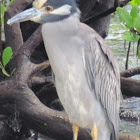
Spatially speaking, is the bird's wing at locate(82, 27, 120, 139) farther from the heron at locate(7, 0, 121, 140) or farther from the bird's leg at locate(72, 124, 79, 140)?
the bird's leg at locate(72, 124, 79, 140)

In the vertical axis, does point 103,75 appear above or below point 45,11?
below

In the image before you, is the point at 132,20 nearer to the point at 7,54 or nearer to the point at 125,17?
the point at 125,17

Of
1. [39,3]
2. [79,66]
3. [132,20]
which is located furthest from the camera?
[132,20]

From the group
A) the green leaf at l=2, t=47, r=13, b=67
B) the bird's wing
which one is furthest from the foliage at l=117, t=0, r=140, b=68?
the green leaf at l=2, t=47, r=13, b=67

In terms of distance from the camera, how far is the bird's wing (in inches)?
151

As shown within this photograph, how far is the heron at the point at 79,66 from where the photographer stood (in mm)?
3643

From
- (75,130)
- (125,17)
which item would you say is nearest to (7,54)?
(75,130)

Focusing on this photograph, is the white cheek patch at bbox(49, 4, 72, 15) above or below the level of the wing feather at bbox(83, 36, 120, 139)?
above

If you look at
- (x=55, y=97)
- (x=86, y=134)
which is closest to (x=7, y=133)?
(x=55, y=97)

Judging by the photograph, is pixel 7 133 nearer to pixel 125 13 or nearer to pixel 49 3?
pixel 125 13

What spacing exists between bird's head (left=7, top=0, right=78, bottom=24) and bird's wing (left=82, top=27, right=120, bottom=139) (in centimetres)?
32

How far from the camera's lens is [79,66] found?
3777mm

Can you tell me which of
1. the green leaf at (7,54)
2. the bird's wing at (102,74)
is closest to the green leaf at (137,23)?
the bird's wing at (102,74)

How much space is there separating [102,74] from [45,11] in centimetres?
73
